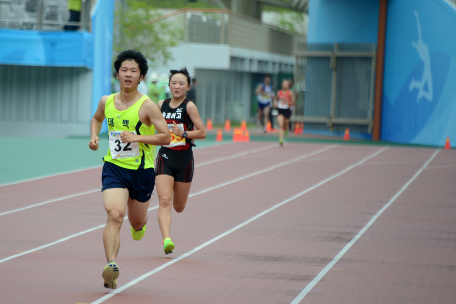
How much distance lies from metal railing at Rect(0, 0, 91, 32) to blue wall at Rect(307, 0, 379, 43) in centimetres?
996

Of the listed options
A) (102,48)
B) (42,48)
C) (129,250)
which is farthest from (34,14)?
(129,250)

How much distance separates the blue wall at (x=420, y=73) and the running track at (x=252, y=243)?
8.30 m

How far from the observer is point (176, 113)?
303 inches

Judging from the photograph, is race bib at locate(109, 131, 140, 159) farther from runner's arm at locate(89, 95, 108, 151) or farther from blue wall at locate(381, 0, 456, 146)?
blue wall at locate(381, 0, 456, 146)

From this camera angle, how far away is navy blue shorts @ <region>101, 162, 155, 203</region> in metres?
6.04

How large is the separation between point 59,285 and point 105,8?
22.5m

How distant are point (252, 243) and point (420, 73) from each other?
56.4 feet

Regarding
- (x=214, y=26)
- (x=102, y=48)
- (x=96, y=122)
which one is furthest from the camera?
(x=214, y=26)

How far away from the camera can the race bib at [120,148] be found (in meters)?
6.07

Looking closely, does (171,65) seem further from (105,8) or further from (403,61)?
(403,61)

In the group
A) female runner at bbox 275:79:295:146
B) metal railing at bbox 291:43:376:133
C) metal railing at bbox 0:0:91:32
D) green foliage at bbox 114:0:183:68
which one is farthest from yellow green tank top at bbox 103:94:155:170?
green foliage at bbox 114:0:183:68

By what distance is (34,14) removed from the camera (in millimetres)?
24391

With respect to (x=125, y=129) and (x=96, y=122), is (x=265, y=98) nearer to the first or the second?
(x=96, y=122)

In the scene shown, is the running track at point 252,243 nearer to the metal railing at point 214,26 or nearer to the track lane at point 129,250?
the track lane at point 129,250
